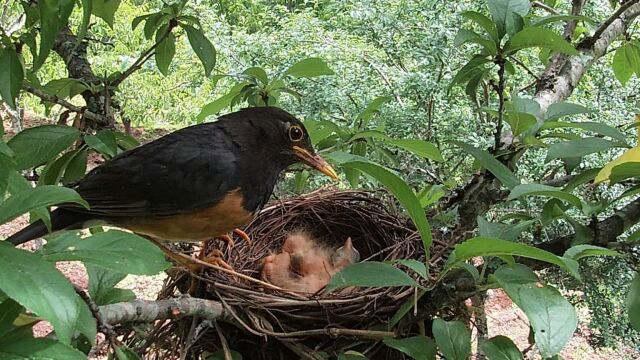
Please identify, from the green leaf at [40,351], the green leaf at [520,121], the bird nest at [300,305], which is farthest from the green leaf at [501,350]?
the green leaf at [40,351]

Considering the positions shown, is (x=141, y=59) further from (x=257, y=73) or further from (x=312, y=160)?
(x=312, y=160)

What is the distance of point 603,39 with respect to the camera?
1.62m

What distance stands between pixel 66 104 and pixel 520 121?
34.9 inches

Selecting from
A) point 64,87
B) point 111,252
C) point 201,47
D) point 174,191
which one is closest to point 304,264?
point 174,191

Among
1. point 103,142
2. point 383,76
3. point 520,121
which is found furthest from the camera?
point 383,76

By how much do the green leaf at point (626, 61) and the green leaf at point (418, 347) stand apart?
894mm

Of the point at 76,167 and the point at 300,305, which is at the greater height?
the point at 76,167

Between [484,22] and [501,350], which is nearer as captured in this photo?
[501,350]

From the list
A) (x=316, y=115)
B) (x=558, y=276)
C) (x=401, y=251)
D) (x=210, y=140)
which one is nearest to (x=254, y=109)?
(x=210, y=140)

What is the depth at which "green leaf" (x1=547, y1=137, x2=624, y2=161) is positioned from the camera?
0.97m

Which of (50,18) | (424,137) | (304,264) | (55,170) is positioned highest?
(50,18)

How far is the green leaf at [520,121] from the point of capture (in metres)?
1.11

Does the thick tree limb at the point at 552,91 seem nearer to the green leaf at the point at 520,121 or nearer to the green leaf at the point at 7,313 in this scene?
the green leaf at the point at 520,121

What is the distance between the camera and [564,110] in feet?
3.77
